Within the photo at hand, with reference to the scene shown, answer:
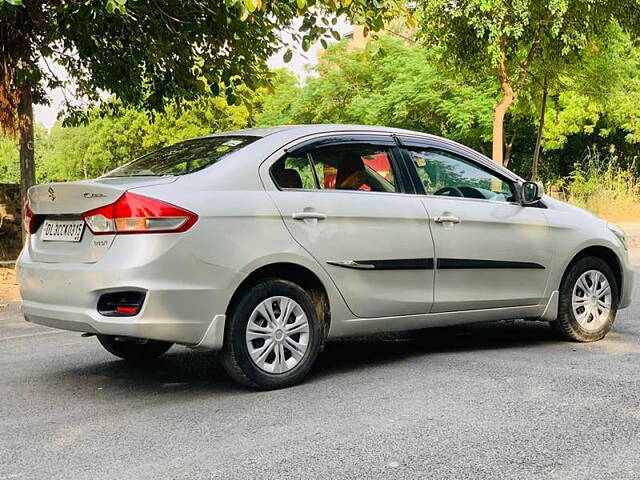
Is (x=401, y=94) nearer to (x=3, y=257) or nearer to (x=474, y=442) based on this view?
(x=3, y=257)

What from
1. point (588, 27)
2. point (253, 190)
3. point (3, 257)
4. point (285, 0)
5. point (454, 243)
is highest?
point (588, 27)

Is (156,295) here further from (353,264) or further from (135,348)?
(135,348)

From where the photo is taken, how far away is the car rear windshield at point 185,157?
5262 mm

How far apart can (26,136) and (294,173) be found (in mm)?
8842

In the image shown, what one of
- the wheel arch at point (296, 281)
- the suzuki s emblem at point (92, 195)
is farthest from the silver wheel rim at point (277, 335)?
the suzuki s emblem at point (92, 195)

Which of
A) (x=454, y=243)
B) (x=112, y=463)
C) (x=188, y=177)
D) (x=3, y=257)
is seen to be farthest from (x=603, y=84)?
(x=112, y=463)

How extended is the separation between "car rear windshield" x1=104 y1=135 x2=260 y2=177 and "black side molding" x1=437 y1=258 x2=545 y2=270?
160 centimetres

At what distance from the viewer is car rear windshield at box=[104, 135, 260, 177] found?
207 inches

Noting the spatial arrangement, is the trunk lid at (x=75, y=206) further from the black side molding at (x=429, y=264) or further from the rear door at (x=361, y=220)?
the black side molding at (x=429, y=264)

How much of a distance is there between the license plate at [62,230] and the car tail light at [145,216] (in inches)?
11.4

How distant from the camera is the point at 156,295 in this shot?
4.72m

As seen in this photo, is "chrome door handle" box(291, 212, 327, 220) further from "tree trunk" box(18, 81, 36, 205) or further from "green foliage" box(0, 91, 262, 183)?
"green foliage" box(0, 91, 262, 183)

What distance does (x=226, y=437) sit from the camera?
425 centimetres

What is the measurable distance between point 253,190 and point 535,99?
21133mm
